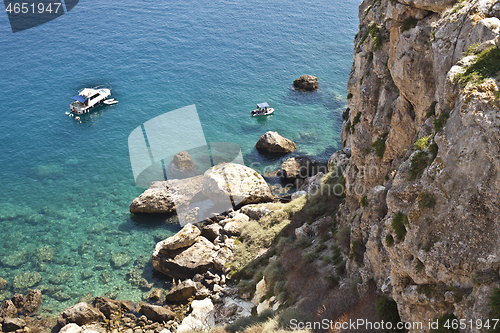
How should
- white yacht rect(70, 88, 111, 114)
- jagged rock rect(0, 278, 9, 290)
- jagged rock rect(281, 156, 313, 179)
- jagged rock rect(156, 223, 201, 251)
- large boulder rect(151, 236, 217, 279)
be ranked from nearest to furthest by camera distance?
jagged rock rect(0, 278, 9, 290)
large boulder rect(151, 236, 217, 279)
jagged rock rect(156, 223, 201, 251)
jagged rock rect(281, 156, 313, 179)
white yacht rect(70, 88, 111, 114)

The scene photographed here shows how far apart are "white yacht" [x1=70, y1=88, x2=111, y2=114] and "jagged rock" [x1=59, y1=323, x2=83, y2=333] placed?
3905 cm

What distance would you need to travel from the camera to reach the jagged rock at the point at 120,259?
106ft

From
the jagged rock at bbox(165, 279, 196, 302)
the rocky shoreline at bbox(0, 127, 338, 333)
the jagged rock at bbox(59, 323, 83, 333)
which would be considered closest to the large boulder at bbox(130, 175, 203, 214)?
the rocky shoreline at bbox(0, 127, 338, 333)

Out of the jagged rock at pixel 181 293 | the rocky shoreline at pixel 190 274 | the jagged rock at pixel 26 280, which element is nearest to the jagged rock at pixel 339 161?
the rocky shoreline at pixel 190 274

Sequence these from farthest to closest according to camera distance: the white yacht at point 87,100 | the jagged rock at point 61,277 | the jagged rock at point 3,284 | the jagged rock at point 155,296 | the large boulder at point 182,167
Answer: the white yacht at point 87,100
the large boulder at point 182,167
the jagged rock at point 61,277
the jagged rock at point 3,284
the jagged rock at point 155,296

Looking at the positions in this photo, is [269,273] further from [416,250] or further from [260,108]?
[260,108]

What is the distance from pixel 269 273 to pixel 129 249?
16.4m

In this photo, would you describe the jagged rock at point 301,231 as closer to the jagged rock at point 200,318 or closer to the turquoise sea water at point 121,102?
the jagged rock at point 200,318

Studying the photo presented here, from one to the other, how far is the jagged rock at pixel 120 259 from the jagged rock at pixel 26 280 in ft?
19.8

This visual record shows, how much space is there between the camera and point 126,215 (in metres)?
38.3

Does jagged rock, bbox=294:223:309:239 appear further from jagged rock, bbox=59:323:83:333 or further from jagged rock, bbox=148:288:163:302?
jagged rock, bbox=59:323:83:333

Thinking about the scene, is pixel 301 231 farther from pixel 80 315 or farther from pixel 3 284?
pixel 3 284

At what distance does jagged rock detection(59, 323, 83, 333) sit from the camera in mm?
24584

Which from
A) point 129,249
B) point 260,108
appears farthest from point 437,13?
point 260,108
